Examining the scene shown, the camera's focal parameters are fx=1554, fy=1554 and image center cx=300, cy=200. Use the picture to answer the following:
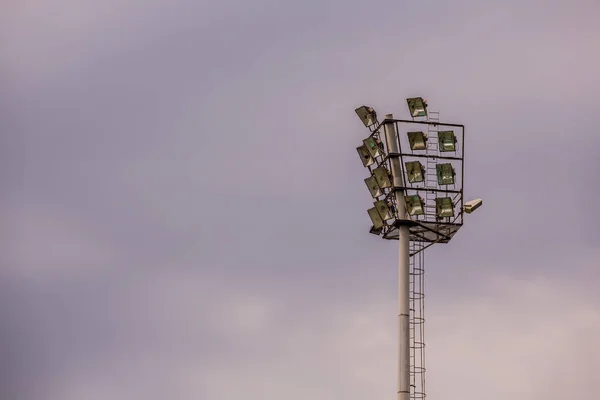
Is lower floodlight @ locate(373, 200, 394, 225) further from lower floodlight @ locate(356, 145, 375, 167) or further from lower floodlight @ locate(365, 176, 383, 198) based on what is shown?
lower floodlight @ locate(356, 145, 375, 167)

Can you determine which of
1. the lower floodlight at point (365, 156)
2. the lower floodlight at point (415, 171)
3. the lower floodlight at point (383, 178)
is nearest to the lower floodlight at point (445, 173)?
the lower floodlight at point (415, 171)

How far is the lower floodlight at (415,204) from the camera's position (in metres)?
75.2

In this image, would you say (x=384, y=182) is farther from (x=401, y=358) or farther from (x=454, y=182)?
(x=401, y=358)

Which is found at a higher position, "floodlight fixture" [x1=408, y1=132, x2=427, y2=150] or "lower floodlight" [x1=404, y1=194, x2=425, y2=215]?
"floodlight fixture" [x1=408, y1=132, x2=427, y2=150]

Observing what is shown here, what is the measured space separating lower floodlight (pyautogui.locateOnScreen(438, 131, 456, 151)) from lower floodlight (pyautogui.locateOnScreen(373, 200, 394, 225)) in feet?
12.7

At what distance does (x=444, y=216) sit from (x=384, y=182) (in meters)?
3.39

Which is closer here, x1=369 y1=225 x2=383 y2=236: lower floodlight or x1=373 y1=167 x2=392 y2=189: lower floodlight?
x1=373 y1=167 x2=392 y2=189: lower floodlight

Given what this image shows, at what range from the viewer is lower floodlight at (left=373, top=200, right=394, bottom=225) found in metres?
75.6

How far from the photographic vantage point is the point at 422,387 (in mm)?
72312

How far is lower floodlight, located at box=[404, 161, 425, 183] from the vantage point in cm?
7550

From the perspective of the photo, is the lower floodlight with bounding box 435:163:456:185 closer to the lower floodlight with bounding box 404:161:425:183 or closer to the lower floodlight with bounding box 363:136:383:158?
the lower floodlight with bounding box 404:161:425:183

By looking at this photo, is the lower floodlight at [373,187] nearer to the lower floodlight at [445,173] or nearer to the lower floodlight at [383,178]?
the lower floodlight at [383,178]

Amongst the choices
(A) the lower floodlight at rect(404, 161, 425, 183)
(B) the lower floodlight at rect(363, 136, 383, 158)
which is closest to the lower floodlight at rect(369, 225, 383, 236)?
(A) the lower floodlight at rect(404, 161, 425, 183)

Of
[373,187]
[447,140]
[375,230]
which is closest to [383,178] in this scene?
[373,187]
